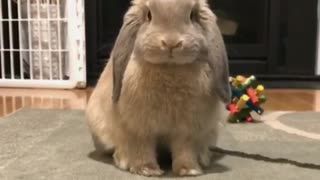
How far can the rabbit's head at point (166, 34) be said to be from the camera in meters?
1.06

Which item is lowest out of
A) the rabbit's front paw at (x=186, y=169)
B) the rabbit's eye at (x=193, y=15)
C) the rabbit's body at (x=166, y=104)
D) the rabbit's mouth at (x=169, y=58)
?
the rabbit's front paw at (x=186, y=169)

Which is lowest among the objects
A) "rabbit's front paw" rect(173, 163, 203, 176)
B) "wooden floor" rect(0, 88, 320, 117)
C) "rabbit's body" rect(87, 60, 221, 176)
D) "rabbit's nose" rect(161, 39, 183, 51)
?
"wooden floor" rect(0, 88, 320, 117)

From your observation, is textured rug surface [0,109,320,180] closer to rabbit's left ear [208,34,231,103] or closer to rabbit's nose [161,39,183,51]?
rabbit's left ear [208,34,231,103]

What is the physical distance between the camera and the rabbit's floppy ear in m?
1.14

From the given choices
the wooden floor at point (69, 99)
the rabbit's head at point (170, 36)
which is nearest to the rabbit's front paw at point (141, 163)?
the rabbit's head at point (170, 36)

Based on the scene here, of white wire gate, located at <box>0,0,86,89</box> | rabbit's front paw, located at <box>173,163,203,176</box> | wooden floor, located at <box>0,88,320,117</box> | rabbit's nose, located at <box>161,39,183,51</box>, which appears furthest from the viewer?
white wire gate, located at <box>0,0,86,89</box>

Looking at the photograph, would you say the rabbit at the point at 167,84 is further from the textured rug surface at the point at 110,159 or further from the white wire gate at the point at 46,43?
the white wire gate at the point at 46,43

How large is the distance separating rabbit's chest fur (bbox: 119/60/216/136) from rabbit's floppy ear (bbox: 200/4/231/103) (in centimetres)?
3

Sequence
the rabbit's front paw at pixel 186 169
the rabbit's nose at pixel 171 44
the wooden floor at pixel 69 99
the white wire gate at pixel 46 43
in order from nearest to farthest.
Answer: the rabbit's nose at pixel 171 44 < the rabbit's front paw at pixel 186 169 < the wooden floor at pixel 69 99 < the white wire gate at pixel 46 43

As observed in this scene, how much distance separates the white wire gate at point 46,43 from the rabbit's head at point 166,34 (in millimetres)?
1444

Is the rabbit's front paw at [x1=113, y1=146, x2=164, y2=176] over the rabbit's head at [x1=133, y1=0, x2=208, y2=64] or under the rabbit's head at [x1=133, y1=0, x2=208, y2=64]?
under

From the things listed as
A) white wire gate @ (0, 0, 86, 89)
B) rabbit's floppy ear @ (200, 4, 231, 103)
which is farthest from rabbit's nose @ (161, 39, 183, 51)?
white wire gate @ (0, 0, 86, 89)

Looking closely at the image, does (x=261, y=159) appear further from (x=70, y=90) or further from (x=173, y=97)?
(x=70, y=90)

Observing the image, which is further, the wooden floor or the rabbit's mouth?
the wooden floor
